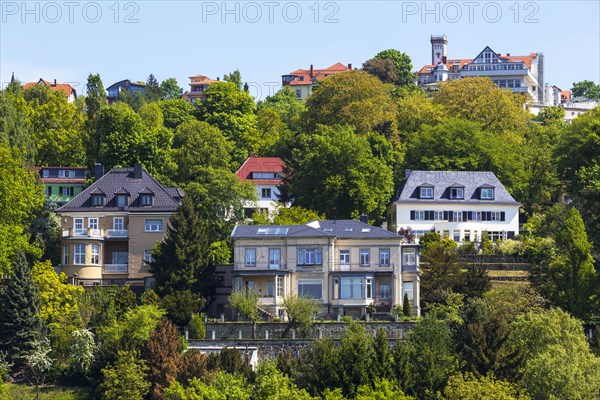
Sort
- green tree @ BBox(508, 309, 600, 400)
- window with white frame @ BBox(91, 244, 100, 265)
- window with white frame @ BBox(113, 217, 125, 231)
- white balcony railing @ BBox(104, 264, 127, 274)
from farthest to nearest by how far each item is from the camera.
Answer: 1. window with white frame @ BBox(113, 217, 125, 231)
2. white balcony railing @ BBox(104, 264, 127, 274)
3. window with white frame @ BBox(91, 244, 100, 265)
4. green tree @ BBox(508, 309, 600, 400)

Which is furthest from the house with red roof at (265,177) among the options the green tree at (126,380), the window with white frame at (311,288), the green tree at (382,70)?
the green tree at (382,70)

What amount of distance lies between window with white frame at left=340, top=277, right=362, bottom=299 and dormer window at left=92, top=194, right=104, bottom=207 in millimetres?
17744

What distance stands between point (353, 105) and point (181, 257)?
38.4 meters

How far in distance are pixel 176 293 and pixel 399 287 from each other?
44.3 feet

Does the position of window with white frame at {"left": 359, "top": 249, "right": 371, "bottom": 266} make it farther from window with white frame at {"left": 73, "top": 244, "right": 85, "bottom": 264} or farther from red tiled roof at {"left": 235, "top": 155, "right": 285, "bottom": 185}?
red tiled roof at {"left": 235, "top": 155, "right": 285, "bottom": 185}

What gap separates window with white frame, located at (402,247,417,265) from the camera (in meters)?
89.4

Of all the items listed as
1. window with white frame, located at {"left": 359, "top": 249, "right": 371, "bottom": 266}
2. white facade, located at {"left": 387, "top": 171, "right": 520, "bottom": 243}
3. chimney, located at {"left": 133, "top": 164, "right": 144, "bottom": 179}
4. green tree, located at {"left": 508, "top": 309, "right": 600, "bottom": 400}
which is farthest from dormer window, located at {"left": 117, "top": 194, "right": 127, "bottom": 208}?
green tree, located at {"left": 508, "top": 309, "right": 600, "bottom": 400}

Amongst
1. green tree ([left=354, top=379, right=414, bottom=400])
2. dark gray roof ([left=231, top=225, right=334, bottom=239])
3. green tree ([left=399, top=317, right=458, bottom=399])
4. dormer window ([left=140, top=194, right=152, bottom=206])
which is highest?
dormer window ([left=140, top=194, right=152, bottom=206])

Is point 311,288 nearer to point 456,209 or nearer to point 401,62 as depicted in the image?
point 456,209

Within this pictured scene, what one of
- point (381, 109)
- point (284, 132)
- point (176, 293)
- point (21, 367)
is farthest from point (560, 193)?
point (21, 367)

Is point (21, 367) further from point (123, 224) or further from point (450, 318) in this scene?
point (450, 318)

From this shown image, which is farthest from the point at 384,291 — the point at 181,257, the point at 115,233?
the point at 115,233

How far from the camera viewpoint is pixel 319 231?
8956cm

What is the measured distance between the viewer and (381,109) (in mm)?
121750
